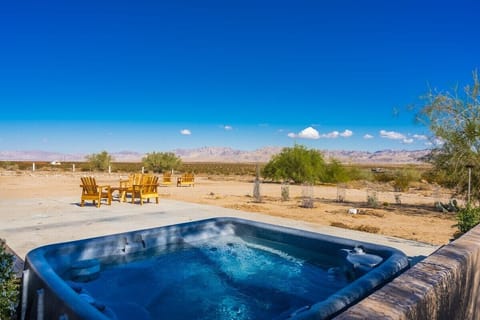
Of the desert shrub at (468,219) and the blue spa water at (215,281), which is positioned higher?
the desert shrub at (468,219)

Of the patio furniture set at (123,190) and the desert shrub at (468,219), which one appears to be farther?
the patio furniture set at (123,190)

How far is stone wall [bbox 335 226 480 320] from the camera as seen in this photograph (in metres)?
1.62

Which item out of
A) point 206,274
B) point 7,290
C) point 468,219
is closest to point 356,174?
point 468,219

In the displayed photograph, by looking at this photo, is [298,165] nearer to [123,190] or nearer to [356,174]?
[356,174]

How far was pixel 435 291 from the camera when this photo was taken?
1950 mm

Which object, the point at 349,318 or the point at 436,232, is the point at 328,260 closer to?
the point at 436,232

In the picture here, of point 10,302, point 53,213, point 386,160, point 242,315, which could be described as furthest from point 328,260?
point 386,160

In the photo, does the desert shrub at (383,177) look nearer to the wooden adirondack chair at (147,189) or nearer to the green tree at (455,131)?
the green tree at (455,131)

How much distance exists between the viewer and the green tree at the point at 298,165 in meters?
26.3

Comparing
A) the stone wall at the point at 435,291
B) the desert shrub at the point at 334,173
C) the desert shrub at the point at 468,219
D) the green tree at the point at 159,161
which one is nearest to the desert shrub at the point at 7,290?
the stone wall at the point at 435,291

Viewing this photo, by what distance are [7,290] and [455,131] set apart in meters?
12.3

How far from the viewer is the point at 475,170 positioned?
11242 mm

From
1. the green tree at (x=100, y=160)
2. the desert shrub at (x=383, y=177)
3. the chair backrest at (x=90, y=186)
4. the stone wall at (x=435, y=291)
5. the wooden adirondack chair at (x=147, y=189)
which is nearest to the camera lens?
the stone wall at (x=435, y=291)

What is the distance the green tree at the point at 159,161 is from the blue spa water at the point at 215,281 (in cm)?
3309
